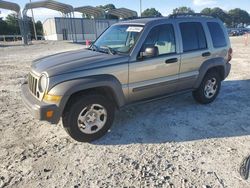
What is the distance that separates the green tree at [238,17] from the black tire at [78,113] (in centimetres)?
12088

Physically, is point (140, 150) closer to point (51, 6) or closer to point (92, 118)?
point (92, 118)

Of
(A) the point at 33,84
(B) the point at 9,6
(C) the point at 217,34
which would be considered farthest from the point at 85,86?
(B) the point at 9,6

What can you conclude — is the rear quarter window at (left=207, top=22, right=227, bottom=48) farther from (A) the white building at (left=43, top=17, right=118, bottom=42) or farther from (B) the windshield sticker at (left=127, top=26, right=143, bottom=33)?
(A) the white building at (left=43, top=17, right=118, bottom=42)

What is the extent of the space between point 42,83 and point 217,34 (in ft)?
13.5

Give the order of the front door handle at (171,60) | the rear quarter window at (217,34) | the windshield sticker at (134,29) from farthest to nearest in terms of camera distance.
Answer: the rear quarter window at (217,34) → the front door handle at (171,60) → the windshield sticker at (134,29)

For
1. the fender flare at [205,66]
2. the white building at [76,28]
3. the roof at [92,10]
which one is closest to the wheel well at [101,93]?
the fender flare at [205,66]

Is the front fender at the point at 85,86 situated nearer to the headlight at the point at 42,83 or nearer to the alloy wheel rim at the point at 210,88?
the headlight at the point at 42,83

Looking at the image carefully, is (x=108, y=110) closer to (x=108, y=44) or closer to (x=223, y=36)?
(x=108, y=44)

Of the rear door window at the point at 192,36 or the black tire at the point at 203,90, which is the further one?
the black tire at the point at 203,90

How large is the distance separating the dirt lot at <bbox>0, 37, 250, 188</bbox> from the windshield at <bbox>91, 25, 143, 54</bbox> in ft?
4.68

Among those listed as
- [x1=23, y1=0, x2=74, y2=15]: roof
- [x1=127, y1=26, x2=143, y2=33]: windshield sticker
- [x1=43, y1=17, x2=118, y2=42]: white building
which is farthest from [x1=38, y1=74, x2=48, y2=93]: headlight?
[x1=43, y1=17, x2=118, y2=42]: white building

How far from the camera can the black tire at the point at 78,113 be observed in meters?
4.11

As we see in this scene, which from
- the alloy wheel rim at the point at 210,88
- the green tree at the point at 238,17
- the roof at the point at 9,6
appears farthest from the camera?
the green tree at the point at 238,17

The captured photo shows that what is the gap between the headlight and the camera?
3948mm
